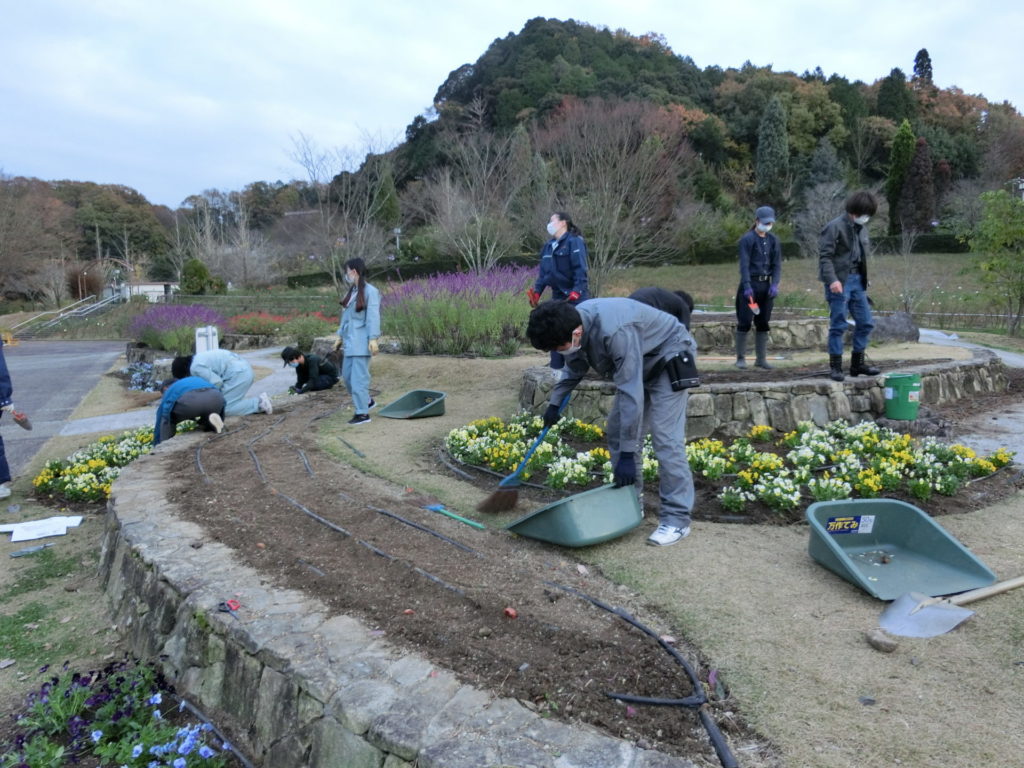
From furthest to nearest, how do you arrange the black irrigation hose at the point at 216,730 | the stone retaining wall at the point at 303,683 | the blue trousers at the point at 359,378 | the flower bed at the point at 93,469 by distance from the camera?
1. the blue trousers at the point at 359,378
2. the flower bed at the point at 93,469
3. the black irrigation hose at the point at 216,730
4. the stone retaining wall at the point at 303,683

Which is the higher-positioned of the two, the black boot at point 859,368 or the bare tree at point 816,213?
the bare tree at point 816,213

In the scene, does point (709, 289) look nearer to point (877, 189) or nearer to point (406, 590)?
point (877, 189)

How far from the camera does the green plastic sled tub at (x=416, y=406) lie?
269 inches

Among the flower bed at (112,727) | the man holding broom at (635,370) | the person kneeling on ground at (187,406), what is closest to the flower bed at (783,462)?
the man holding broom at (635,370)

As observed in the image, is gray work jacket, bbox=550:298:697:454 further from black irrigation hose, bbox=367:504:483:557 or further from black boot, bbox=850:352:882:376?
black boot, bbox=850:352:882:376

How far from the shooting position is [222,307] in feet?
87.8

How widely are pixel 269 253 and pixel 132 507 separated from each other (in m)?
36.6

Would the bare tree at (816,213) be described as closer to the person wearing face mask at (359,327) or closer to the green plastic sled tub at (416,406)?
the green plastic sled tub at (416,406)

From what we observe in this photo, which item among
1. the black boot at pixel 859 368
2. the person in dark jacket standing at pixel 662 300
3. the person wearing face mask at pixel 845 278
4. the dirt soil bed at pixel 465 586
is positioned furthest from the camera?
the black boot at pixel 859 368

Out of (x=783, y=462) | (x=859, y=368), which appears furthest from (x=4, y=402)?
(x=859, y=368)

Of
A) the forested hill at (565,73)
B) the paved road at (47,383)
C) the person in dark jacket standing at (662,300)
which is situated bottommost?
the paved road at (47,383)

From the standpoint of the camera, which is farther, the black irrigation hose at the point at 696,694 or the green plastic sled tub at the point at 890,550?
the green plastic sled tub at the point at 890,550

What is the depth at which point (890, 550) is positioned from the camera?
339cm

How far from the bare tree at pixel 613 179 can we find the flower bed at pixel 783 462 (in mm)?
11281
